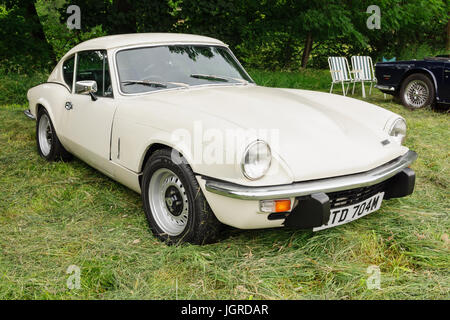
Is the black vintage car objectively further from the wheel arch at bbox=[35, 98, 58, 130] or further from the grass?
the wheel arch at bbox=[35, 98, 58, 130]

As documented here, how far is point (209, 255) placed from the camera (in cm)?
266

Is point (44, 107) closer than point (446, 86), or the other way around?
point (44, 107)

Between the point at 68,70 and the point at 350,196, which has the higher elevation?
the point at 68,70

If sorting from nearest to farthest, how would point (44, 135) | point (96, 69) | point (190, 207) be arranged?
point (190, 207) < point (96, 69) < point (44, 135)

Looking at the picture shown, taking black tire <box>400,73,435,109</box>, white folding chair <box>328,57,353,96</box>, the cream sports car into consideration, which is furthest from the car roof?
white folding chair <box>328,57,353,96</box>

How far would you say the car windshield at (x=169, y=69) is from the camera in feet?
11.3

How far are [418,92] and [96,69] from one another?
21.2 feet

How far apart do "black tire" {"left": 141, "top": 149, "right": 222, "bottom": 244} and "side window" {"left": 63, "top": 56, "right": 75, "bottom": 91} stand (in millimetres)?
2001

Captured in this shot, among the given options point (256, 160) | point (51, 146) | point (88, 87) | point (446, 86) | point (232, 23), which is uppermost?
point (232, 23)

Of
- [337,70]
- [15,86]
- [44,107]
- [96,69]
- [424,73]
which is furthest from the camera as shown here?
[15,86]

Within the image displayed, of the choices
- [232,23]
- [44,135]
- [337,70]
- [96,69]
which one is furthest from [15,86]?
[337,70]

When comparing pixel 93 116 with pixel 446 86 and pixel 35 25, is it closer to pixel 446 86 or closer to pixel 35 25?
pixel 446 86

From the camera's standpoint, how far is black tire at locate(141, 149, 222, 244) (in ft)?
8.56

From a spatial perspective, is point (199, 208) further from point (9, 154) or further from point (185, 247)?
point (9, 154)
